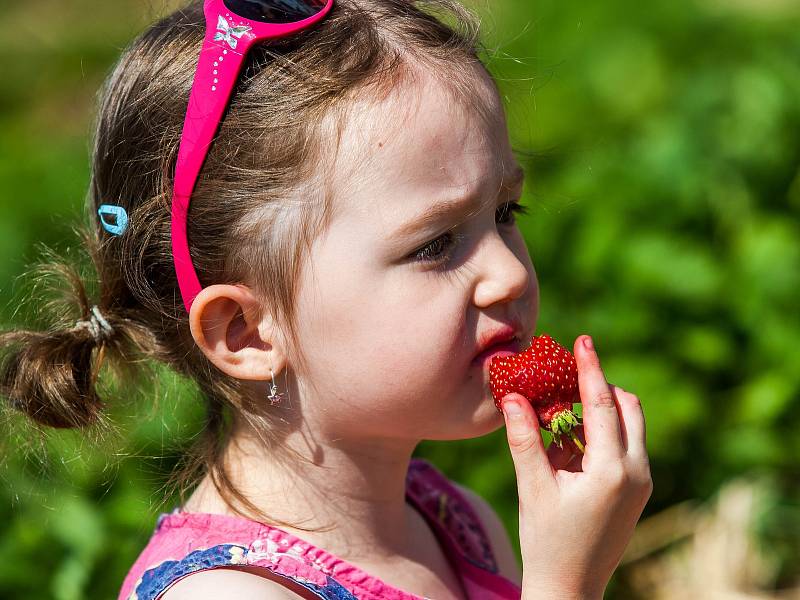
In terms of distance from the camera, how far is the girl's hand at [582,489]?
1981 mm

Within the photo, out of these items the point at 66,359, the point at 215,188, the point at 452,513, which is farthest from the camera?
the point at 452,513

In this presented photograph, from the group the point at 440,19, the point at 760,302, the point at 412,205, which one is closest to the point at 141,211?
the point at 412,205

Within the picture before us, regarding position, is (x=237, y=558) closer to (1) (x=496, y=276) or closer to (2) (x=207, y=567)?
(2) (x=207, y=567)

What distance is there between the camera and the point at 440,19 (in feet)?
7.62

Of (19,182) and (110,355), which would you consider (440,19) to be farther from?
(19,182)

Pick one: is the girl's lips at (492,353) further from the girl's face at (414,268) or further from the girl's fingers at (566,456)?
the girl's fingers at (566,456)

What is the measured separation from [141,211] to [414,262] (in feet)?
1.81

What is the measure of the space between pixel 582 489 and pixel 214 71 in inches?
39.0

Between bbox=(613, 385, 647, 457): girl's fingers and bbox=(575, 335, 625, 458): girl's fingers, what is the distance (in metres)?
0.03

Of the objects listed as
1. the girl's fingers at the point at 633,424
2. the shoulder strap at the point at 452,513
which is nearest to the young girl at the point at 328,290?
the girl's fingers at the point at 633,424

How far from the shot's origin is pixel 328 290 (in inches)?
79.5

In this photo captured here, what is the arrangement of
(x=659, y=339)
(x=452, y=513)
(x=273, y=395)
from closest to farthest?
(x=273, y=395), (x=452, y=513), (x=659, y=339)

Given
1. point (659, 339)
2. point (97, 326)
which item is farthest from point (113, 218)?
point (659, 339)

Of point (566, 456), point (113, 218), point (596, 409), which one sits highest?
point (113, 218)
